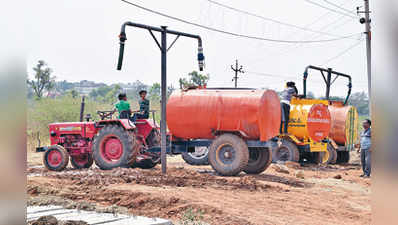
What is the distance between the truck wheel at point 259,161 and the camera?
14.0m

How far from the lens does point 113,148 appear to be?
44.9 ft

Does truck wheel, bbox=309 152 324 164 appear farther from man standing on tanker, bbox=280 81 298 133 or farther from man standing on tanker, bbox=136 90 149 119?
man standing on tanker, bbox=136 90 149 119

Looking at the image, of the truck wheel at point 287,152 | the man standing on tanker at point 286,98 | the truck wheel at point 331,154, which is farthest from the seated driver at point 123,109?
the truck wheel at point 331,154

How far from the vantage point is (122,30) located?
11883mm

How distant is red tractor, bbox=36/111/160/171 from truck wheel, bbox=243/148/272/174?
286 centimetres

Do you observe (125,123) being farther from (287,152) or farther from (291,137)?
(287,152)

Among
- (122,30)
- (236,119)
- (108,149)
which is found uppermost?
(122,30)

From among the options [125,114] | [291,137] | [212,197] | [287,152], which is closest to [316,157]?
[287,152]

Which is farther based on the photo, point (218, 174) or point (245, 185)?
point (218, 174)

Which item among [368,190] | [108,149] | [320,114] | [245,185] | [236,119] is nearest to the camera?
[245,185]
